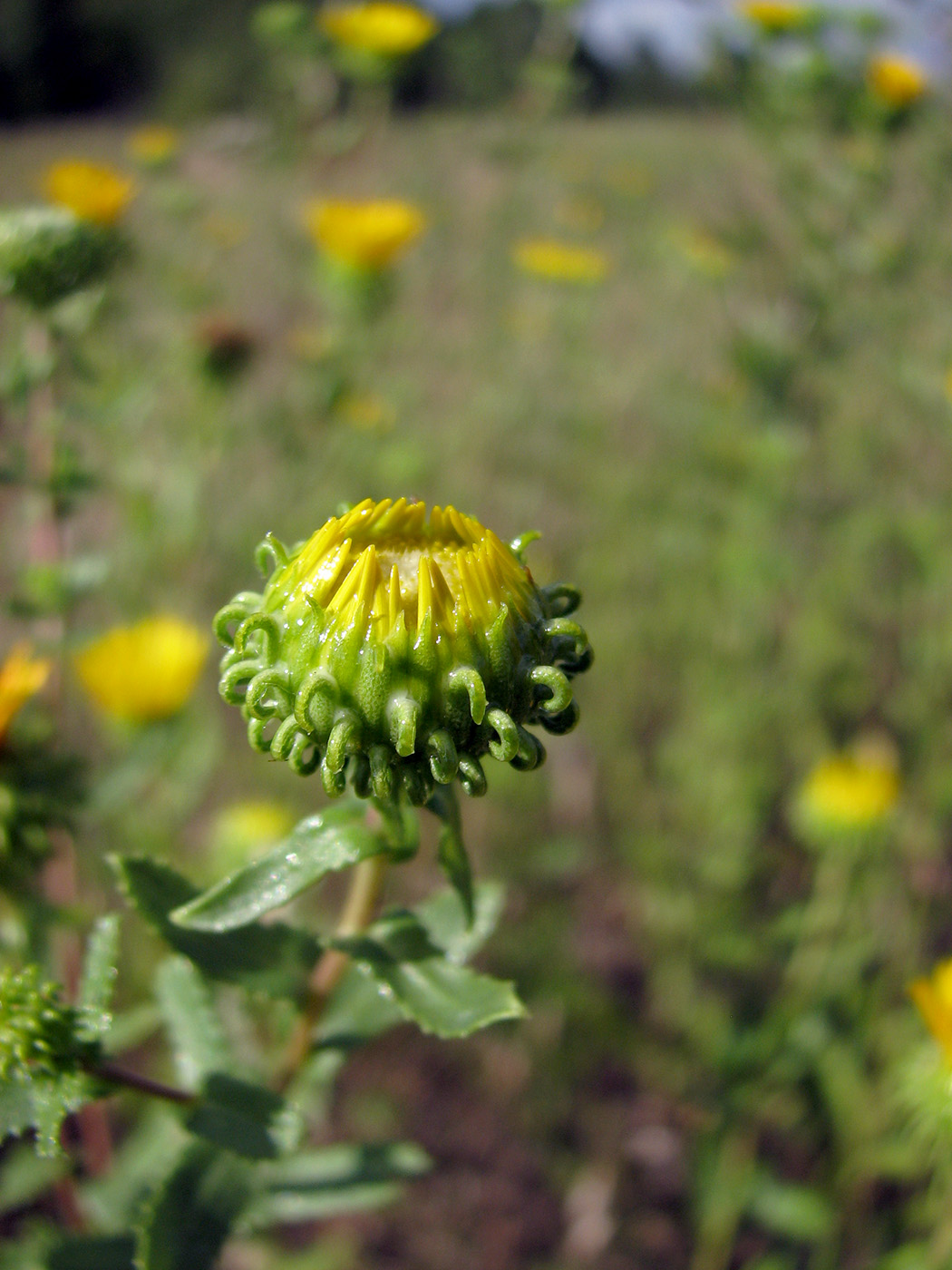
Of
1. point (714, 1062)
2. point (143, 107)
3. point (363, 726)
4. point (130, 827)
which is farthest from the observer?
point (143, 107)

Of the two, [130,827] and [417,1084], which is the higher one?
[130,827]

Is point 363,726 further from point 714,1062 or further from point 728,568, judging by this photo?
point 728,568

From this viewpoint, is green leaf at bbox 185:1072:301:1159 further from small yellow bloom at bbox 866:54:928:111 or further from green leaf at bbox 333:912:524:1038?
small yellow bloom at bbox 866:54:928:111

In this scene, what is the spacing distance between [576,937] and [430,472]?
2430mm

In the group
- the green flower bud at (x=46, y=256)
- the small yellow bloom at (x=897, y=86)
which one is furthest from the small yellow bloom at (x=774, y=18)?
the green flower bud at (x=46, y=256)

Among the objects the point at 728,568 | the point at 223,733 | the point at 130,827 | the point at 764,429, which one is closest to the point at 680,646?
the point at 728,568

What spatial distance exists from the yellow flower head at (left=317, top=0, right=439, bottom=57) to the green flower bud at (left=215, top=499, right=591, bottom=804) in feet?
11.8

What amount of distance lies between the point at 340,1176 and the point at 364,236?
295 cm

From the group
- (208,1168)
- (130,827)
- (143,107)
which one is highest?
(143,107)

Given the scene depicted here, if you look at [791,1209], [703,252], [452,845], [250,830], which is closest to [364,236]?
[703,252]

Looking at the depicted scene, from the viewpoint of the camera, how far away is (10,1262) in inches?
57.2

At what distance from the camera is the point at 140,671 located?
7.88 feet

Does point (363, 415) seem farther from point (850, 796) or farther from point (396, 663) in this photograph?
point (396, 663)

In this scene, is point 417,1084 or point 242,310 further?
point 242,310
